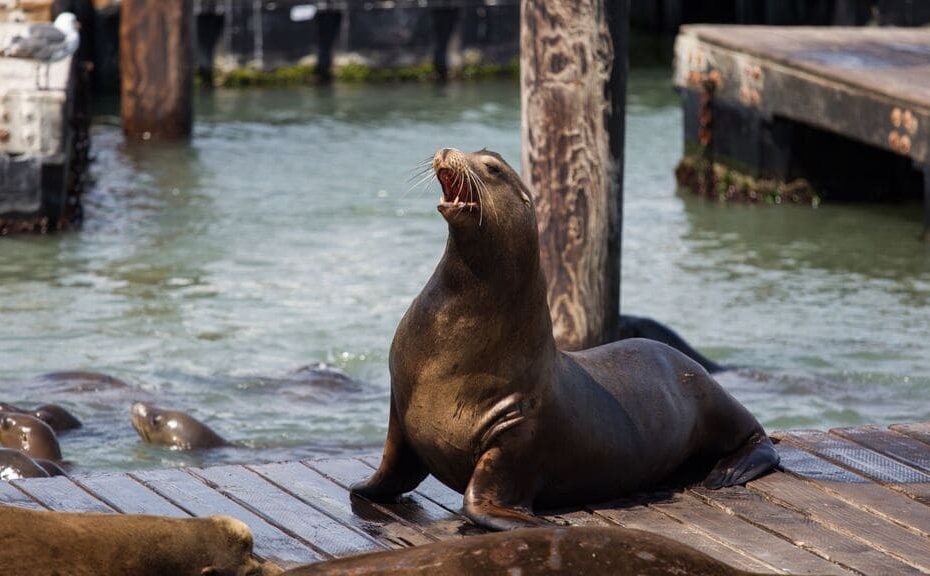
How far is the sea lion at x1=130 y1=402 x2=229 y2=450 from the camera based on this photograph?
7027 mm

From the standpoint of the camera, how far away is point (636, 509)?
4.64 meters

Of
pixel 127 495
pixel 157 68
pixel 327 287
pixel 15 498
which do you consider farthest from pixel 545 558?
pixel 157 68

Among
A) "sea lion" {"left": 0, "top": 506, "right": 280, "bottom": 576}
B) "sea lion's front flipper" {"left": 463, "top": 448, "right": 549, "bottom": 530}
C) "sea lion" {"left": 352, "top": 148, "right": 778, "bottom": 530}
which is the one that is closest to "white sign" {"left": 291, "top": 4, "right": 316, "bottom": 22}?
"sea lion" {"left": 352, "top": 148, "right": 778, "bottom": 530}

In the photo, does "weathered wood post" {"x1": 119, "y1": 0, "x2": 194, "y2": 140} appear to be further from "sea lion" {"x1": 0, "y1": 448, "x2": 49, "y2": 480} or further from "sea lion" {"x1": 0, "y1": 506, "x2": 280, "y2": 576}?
"sea lion" {"x1": 0, "y1": 506, "x2": 280, "y2": 576}

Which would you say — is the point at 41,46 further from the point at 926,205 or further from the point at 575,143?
the point at 926,205

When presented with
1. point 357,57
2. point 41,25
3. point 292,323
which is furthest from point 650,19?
point 292,323

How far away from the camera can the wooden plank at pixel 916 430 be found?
5466 millimetres

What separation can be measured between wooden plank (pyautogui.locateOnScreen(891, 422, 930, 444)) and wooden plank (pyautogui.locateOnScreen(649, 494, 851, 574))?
106 cm

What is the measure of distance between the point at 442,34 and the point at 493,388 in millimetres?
16658

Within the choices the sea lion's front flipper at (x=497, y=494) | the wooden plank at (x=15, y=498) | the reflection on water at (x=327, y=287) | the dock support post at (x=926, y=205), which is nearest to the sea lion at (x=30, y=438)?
the reflection on water at (x=327, y=287)

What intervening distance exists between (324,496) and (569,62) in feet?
10.2

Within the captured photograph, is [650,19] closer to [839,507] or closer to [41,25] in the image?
[41,25]

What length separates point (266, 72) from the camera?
793 inches

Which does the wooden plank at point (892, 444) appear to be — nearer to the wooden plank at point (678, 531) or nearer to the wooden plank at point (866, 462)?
the wooden plank at point (866, 462)
